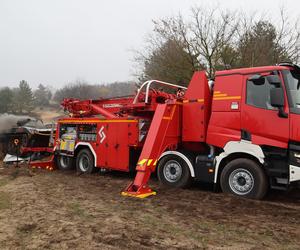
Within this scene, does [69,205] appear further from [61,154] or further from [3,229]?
[61,154]

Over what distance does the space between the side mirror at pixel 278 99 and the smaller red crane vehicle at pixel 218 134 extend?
18 millimetres

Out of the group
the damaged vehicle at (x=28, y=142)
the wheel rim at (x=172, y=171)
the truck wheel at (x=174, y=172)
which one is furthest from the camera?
the damaged vehicle at (x=28, y=142)

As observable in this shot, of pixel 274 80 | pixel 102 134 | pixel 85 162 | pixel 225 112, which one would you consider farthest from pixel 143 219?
pixel 85 162

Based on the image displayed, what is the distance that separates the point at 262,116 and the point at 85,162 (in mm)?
6091

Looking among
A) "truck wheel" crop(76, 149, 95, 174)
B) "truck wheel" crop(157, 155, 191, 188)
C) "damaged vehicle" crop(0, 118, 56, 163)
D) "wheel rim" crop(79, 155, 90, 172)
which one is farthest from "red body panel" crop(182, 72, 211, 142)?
"damaged vehicle" crop(0, 118, 56, 163)

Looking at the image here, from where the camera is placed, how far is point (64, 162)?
12.3 metres

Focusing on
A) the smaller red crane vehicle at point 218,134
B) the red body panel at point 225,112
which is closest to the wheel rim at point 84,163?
the smaller red crane vehicle at point 218,134

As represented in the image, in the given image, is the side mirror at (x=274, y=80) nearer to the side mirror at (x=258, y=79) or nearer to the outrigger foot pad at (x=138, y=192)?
the side mirror at (x=258, y=79)

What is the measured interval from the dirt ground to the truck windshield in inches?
75.1

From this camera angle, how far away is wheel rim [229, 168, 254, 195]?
24.2 ft

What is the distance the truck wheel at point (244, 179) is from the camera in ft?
23.6

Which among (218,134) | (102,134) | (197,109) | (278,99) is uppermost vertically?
(278,99)

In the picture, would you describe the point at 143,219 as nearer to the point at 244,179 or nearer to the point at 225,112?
the point at 244,179

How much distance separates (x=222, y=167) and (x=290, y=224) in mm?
2413
